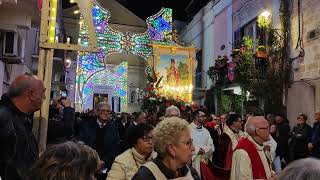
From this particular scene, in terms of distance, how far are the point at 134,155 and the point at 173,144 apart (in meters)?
1.17

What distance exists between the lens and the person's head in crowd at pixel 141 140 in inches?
156

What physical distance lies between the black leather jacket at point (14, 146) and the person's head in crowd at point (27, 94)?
0.33ft

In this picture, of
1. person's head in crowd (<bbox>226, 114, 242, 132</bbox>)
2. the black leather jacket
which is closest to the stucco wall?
person's head in crowd (<bbox>226, 114, 242, 132</bbox>)

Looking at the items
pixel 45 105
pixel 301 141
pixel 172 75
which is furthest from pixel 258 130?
pixel 172 75

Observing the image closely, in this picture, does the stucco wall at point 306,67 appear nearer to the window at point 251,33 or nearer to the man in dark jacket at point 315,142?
the window at point 251,33

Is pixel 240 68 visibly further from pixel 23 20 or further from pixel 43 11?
pixel 43 11

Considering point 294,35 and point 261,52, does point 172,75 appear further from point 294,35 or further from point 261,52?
point 294,35

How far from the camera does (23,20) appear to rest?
9312 mm

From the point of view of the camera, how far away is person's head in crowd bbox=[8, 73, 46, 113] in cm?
317

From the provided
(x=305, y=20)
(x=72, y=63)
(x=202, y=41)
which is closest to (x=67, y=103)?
(x=305, y=20)

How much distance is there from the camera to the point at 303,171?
6.14 ft

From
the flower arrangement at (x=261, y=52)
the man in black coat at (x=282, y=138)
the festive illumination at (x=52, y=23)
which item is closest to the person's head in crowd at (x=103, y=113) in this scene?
the festive illumination at (x=52, y=23)

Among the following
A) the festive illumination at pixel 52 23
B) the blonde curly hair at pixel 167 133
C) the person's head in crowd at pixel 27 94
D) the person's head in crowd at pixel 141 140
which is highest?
the festive illumination at pixel 52 23

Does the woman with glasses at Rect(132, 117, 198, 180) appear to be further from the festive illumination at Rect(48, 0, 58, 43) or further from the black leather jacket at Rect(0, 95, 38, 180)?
the festive illumination at Rect(48, 0, 58, 43)
